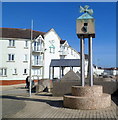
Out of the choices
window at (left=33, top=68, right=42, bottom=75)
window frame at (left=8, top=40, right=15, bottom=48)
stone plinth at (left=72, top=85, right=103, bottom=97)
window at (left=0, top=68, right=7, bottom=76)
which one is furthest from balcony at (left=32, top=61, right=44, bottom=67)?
stone plinth at (left=72, top=85, right=103, bottom=97)

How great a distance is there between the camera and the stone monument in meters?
8.41

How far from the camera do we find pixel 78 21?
10078 millimetres

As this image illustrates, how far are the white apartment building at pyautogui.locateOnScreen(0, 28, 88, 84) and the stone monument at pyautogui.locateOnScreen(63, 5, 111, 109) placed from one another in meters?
23.7

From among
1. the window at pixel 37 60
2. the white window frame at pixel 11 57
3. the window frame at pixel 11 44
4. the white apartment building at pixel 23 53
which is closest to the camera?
the white apartment building at pixel 23 53

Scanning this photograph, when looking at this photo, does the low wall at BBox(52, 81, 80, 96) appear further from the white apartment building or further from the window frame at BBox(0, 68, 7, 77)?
the window frame at BBox(0, 68, 7, 77)

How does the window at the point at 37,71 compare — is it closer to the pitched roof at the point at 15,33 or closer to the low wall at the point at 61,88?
the pitched roof at the point at 15,33

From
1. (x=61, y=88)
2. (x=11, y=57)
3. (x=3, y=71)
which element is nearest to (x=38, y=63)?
(x=11, y=57)

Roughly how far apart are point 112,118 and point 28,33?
3294 cm

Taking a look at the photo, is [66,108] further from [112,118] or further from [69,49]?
[69,49]

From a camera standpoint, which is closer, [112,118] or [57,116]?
[112,118]

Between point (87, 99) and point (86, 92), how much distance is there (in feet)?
1.85

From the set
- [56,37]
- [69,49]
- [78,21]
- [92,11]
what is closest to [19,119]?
[78,21]

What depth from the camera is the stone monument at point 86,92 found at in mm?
8414

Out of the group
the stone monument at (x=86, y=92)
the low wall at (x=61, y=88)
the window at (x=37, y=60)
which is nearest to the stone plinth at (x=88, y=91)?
the stone monument at (x=86, y=92)
